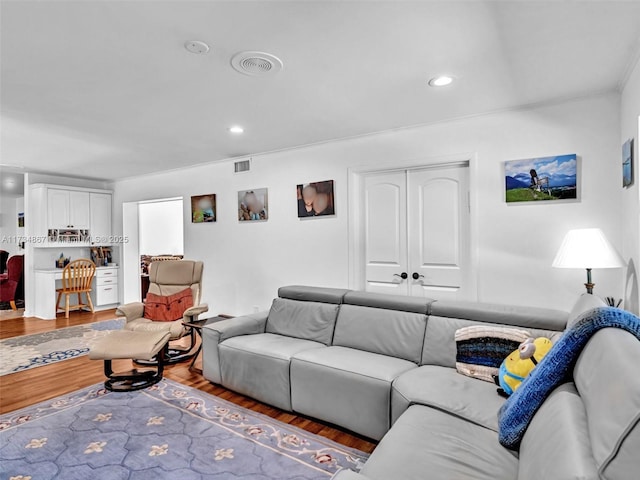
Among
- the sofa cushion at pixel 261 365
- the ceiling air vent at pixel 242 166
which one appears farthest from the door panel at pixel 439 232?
the ceiling air vent at pixel 242 166

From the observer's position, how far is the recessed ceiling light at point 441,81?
2.38 metres

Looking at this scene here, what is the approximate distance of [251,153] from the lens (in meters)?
4.54

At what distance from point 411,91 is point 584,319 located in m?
1.93

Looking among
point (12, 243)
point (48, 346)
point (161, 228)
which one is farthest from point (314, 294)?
point (12, 243)

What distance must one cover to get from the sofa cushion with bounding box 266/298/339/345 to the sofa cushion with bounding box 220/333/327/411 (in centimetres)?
10

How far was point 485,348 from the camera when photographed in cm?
225

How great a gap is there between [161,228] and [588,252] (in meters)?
7.26

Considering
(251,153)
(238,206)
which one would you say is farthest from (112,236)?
(251,153)

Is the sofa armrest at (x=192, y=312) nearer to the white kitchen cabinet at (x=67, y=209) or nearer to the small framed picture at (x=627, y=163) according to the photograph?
the small framed picture at (x=627, y=163)

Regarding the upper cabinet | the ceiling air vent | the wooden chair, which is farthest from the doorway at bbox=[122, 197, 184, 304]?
the ceiling air vent

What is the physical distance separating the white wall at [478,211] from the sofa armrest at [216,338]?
111cm

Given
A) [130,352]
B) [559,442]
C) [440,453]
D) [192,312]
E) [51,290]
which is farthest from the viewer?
[51,290]

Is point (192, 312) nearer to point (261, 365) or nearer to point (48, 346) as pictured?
point (261, 365)

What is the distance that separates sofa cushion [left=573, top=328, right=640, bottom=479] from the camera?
756 millimetres
